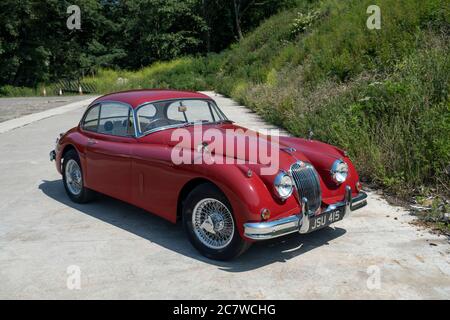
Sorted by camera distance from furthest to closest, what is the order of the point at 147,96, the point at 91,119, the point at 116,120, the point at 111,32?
the point at 111,32
the point at 91,119
the point at 116,120
the point at 147,96

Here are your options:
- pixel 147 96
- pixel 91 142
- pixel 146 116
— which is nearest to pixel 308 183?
pixel 146 116

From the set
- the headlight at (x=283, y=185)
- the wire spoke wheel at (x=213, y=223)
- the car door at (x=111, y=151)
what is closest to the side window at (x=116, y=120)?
the car door at (x=111, y=151)

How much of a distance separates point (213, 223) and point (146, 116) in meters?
1.79

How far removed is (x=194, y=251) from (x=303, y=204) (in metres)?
1.23

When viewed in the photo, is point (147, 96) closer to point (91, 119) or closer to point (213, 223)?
point (91, 119)

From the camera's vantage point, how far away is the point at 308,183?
185 inches

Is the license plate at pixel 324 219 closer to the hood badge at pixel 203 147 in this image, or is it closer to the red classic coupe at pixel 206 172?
the red classic coupe at pixel 206 172

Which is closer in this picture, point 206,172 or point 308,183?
point 206,172

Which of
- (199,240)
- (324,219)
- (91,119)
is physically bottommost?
(199,240)

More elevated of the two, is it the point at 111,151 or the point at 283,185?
the point at 111,151

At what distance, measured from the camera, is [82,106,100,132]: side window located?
251 inches

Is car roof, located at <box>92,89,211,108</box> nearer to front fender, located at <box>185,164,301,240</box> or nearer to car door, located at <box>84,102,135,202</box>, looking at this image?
car door, located at <box>84,102,135,202</box>

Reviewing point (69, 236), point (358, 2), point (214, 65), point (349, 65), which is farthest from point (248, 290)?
point (214, 65)
